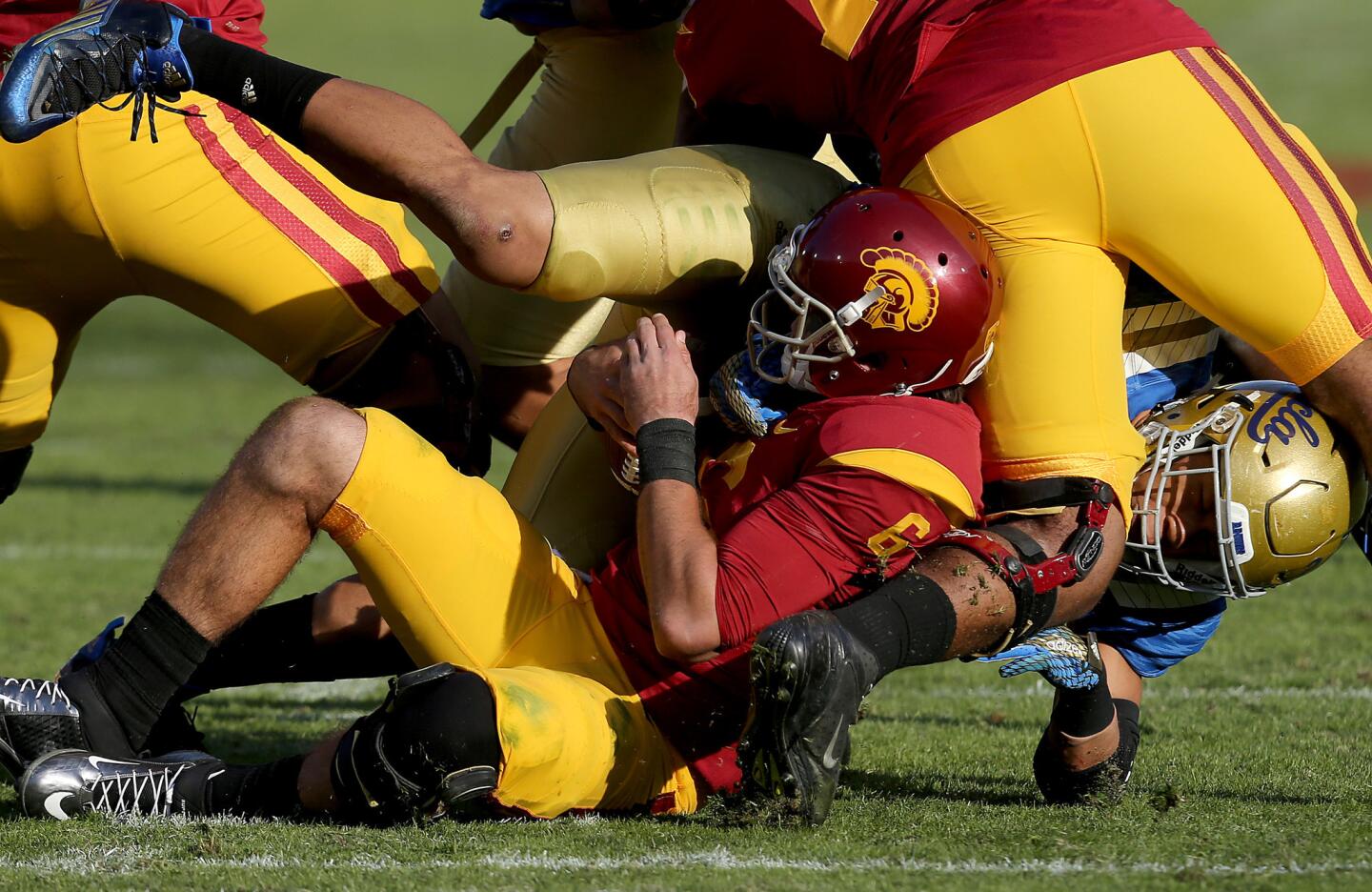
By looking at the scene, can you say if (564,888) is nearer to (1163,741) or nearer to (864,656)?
(864,656)

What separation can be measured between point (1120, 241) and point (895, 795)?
1.31 metres

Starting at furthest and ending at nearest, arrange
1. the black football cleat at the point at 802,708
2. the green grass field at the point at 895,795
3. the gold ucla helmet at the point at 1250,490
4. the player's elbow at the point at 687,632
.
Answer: the gold ucla helmet at the point at 1250,490, the player's elbow at the point at 687,632, the black football cleat at the point at 802,708, the green grass field at the point at 895,795

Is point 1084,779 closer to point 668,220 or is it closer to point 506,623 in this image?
point 506,623

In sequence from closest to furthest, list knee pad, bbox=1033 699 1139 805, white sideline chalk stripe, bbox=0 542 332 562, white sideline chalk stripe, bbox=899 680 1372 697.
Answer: knee pad, bbox=1033 699 1139 805 → white sideline chalk stripe, bbox=899 680 1372 697 → white sideline chalk stripe, bbox=0 542 332 562

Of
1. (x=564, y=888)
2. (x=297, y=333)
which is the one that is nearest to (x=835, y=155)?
(x=297, y=333)

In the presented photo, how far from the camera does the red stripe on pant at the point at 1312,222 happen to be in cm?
356

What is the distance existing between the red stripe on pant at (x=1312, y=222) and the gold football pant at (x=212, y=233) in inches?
77.8

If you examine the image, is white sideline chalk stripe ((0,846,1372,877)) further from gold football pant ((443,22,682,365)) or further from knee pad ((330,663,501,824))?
gold football pant ((443,22,682,365))

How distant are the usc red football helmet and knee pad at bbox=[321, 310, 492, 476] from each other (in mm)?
1024

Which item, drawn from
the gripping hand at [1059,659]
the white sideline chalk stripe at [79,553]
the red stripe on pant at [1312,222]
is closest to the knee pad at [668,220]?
the red stripe on pant at [1312,222]

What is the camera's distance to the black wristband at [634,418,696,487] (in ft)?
10.7

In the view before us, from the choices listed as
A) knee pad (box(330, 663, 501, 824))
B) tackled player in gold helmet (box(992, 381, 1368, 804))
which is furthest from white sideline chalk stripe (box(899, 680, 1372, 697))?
knee pad (box(330, 663, 501, 824))

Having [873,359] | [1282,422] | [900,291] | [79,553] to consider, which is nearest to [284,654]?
[873,359]

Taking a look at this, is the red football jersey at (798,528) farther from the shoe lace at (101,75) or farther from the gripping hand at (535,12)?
the gripping hand at (535,12)
